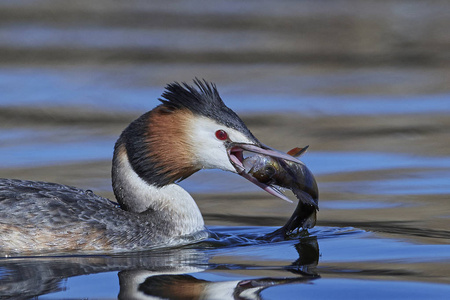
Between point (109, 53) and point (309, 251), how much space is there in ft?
33.1

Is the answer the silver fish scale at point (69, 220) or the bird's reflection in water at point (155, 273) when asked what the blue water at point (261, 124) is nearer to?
the bird's reflection in water at point (155, 273)

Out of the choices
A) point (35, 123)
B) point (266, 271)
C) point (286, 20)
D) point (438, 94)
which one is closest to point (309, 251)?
point (266, 271)

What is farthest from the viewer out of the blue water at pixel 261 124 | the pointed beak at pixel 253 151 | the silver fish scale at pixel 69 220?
the pointed beak at pixel 253 151

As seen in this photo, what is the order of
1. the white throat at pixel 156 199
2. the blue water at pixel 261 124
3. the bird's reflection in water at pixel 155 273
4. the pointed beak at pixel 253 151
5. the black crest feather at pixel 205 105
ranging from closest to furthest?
the bird's reflection in water at pixel 155 273
the blue water at pixel 261 124
the pointed beak at pixel 253 151
the black crest feather at pixel 205 105
the white throat at pixel 156 199

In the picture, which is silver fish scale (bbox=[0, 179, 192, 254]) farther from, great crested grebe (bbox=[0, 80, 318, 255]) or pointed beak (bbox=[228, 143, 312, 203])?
pointed beak (bbox=[228, 143, 312, 203])

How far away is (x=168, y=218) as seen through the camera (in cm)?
747

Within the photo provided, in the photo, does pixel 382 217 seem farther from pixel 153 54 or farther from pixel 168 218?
pixel 153 54

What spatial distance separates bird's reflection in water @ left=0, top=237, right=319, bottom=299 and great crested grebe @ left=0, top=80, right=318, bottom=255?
190mm

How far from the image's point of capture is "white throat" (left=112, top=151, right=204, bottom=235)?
7402mm

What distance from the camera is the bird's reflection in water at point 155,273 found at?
5863 mm

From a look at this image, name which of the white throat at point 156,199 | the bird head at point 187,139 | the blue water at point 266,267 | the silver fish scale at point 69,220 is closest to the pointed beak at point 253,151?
the bird head at point 187,139

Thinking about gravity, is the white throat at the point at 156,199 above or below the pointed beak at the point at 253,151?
below

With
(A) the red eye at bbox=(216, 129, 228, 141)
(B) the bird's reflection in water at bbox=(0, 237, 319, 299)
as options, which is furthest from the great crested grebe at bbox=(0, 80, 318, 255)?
(B) the bird's reflection in water at bbox=(0, 237, 319, 299)

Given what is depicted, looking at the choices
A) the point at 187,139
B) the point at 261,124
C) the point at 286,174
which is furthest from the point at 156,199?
the point at 261,124
